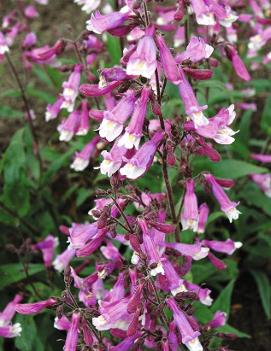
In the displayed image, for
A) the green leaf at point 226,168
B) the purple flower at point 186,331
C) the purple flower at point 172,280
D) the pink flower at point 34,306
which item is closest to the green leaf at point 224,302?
the green leaf at point 226,168

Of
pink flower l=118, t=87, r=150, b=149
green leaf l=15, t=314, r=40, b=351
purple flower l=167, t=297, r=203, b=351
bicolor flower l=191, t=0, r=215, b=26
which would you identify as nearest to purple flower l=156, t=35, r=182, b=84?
pink flower l=118, t=87, r=150, b=149

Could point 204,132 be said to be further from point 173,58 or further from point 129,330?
point 129,330

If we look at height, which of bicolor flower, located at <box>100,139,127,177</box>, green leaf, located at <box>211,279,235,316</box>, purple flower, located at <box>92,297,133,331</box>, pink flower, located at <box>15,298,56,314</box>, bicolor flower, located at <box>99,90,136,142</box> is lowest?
green leaf, located at <box>211,279,235,316</box>

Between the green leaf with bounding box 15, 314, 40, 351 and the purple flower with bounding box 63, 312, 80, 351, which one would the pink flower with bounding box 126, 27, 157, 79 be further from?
the green leaf with bounding box 15, 314, 40, 351

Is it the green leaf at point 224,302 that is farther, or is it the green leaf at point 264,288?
the green leaf at point 264,288

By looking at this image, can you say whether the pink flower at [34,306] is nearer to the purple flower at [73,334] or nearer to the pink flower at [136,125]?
the purple flower at [73,334]
